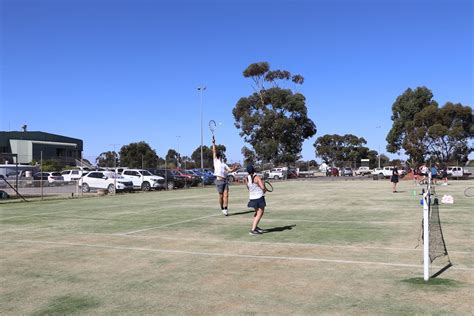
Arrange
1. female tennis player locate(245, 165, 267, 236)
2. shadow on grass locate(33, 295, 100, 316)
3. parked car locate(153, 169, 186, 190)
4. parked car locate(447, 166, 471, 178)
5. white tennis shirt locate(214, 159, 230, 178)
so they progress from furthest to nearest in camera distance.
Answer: parked car locate(447, 166, 471, 178) → parked car locate(153, 169, 186, 190) → white tennis shirt locate(214, 159, 230, 178) → female tennis player locate(245, 165, 267, 236) → shadow on grass locate(33, 295, 100, 316)

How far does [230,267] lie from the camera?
7.79 metres

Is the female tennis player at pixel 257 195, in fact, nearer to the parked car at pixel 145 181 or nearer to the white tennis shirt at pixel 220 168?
the white tennis shirt at pixel 220 168

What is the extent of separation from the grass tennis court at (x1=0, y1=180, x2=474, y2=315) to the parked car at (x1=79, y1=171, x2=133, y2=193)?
18729mm

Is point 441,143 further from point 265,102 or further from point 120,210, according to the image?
point 120,210

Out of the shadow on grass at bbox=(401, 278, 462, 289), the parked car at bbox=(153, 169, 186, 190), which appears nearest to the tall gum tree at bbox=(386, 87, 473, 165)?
the parked car at bbox=(153, 169, 186, 190)

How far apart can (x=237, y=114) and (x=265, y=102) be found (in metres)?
4.30

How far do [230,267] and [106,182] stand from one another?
89.8ft

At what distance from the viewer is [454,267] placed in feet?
24.5

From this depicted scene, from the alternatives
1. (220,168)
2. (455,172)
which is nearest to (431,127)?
(455,172)

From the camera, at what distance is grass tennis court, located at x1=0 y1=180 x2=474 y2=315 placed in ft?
19.0

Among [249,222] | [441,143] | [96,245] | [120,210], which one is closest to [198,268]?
[96,245]

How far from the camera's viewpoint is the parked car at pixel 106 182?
32875 millimetres

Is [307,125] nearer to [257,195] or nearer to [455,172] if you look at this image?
[455,172]

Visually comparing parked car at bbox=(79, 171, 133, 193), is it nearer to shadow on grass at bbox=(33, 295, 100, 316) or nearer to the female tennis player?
the female tennis player
